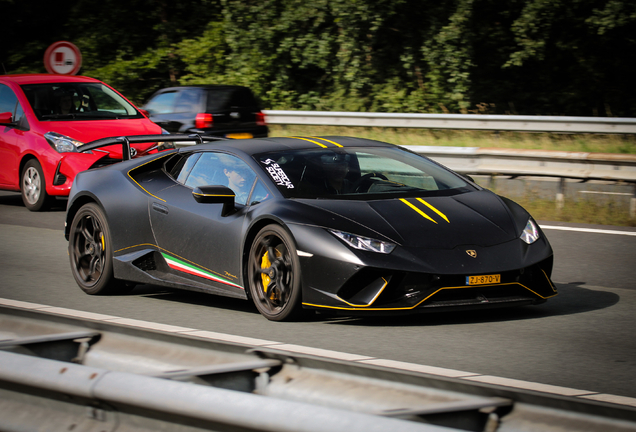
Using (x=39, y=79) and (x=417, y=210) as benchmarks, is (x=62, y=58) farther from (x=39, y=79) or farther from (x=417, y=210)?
(x=417, y=210)

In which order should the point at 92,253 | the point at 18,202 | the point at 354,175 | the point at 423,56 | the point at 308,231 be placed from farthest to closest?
the point at 423,56
the point at 18,202
the point at 92,253
the point at 354,175
the point at 308,231

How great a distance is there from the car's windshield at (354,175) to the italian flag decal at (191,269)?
0.76 m

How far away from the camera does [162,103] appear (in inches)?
726

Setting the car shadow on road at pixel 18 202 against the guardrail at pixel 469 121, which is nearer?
the car shadow on road at pixel 18 202

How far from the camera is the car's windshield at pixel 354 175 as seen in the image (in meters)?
6.03

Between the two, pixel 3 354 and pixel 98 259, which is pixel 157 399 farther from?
pixel 98 259

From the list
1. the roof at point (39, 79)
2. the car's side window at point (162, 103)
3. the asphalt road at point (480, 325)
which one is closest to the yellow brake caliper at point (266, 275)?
the asphalt road at point (480, 325)

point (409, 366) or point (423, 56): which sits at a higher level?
point (423, 56)

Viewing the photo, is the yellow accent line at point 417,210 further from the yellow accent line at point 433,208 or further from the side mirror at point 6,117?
the side mirror at point 6,117

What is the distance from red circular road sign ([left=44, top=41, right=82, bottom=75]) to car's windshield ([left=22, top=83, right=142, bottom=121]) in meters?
3.34

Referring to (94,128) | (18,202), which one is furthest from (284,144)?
(18,202)

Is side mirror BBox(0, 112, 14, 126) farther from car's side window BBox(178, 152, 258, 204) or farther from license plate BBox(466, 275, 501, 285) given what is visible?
license plate BBox(466, 275, 501, 285)

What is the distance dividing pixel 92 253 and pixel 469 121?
477 inches

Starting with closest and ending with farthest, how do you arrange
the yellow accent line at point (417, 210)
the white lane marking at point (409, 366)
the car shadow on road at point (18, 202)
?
the white lane marking at point (409, 366), the yellow accent line at point (417, 210), the car shadow on road at point (18, 202)
